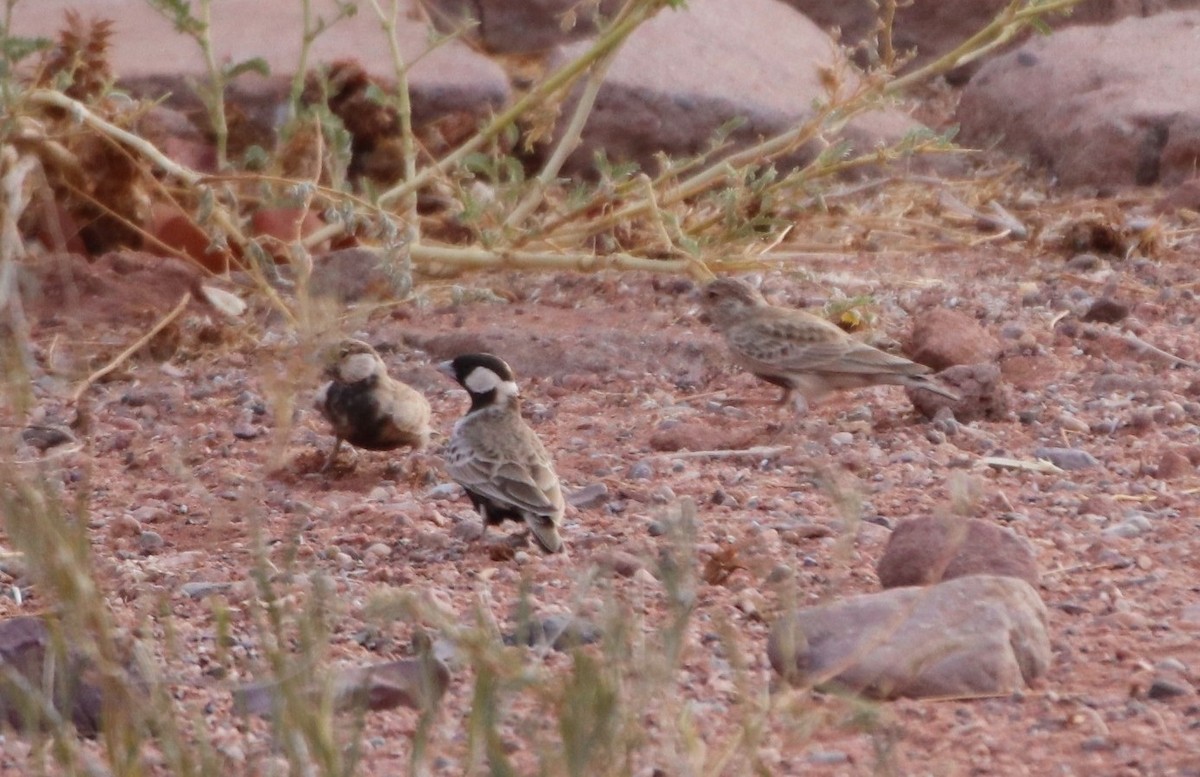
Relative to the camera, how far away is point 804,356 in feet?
20.5

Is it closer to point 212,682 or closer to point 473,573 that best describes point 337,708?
point 212,682

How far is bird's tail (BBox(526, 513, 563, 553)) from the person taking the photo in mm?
4516

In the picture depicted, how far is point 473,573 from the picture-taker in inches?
175

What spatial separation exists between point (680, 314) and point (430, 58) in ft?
9.39

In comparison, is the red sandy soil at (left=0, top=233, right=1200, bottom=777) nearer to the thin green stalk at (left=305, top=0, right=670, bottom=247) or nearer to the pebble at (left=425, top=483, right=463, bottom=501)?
the pebble at (left=425, top=483, right=463, bottom=501)

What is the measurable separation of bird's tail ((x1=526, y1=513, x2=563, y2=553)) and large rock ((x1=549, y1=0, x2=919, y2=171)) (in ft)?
16.9

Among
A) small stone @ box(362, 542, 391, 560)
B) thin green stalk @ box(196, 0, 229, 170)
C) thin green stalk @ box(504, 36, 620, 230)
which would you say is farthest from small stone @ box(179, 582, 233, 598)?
thin green stalk @ box(504, 36, 620, 230)

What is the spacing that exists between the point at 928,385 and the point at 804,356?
0.59 metres

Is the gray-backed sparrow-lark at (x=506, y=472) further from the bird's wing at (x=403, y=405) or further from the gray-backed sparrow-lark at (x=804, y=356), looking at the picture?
the gray-backed sparrow-lark at (x=804, y=356)

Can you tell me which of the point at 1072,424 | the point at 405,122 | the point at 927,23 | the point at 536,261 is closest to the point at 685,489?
the point at 1072,424

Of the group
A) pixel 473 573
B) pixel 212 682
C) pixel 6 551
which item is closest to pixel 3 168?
pixel 6 551

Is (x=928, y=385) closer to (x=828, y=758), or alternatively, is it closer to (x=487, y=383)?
(x=487, y=383)

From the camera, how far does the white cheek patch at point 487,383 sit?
543 cm

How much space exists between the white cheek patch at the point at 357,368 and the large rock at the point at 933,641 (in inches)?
91.9
